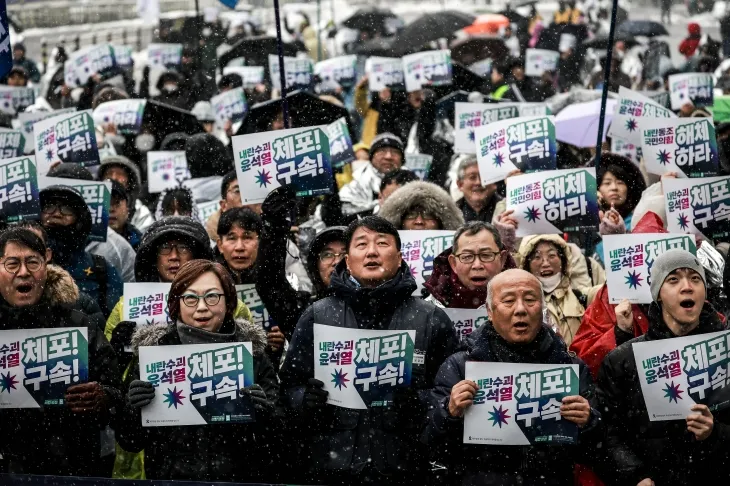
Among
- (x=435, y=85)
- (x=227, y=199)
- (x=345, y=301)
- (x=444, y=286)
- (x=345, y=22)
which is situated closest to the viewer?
(x=345, y=301)

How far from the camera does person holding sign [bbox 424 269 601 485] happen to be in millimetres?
5098

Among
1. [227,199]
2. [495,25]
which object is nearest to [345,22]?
[495,25]

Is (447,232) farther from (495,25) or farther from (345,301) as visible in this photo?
(495,25)

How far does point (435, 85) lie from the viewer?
Result: 504 inches

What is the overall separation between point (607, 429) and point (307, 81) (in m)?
8.92

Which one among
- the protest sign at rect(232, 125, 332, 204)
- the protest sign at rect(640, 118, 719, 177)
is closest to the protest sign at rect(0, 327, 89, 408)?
the protest sign at rect(232, 125, 332, 204)

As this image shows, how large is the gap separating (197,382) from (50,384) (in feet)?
2.36

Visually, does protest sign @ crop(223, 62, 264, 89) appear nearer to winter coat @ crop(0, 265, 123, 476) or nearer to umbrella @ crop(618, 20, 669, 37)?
umbrella @ crop(618, 20, 669, 37)

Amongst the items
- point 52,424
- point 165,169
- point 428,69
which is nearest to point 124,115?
point 165,169

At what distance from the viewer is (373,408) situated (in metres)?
5.42

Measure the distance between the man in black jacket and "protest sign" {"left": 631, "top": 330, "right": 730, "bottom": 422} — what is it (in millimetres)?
856

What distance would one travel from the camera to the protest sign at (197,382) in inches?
210

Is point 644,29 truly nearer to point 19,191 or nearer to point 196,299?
point 19,191

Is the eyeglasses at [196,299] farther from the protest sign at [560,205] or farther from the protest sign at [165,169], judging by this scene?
the protest sign at [165,169]
